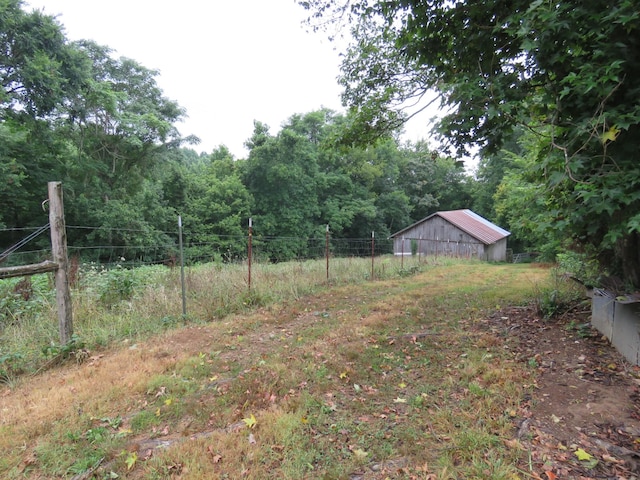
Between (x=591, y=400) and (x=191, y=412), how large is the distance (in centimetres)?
373

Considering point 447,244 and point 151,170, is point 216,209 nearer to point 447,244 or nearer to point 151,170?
point 151,170

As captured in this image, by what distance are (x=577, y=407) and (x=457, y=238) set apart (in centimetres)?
2629

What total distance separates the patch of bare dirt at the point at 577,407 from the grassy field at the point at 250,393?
167mm

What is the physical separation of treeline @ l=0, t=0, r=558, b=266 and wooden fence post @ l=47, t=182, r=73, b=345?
0.79m

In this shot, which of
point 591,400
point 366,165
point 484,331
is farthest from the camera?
point 366,165

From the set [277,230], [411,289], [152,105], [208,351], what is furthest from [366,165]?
[208,351]

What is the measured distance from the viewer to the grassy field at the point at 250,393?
8.04ft

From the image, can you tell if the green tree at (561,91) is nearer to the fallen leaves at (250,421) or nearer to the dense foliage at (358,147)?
the dense foliage at (358,147)

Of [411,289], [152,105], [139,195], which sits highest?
[152,105]

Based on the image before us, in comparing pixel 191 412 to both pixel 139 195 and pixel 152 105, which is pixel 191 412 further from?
pixel 152 105

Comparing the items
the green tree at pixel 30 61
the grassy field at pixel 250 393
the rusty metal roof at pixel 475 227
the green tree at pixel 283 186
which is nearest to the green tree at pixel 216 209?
the green tree at pixel 283 186

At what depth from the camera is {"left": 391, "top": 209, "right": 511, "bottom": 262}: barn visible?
1048 inches

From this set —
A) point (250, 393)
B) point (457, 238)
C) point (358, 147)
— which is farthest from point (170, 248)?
point (457, 238)

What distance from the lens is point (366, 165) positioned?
35.1 m
